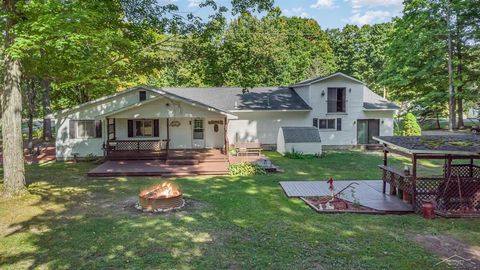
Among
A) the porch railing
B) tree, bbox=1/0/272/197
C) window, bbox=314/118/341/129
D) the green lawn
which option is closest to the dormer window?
the porch railing

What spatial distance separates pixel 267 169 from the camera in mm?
16859

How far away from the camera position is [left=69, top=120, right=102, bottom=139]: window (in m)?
20.4

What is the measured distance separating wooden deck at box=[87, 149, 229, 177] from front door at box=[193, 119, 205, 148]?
6.27 feet

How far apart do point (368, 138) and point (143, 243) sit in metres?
21.6

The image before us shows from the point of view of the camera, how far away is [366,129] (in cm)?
2569

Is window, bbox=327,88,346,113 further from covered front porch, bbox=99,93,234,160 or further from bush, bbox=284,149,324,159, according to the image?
covered front porch, bbox=99,93,234,160

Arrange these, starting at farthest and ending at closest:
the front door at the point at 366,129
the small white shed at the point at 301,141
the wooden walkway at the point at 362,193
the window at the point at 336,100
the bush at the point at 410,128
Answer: the front door at the point at 366,129 < the window at the point at 336,100 < the bush at the point at 410,128 < the small white shed at the point at 301,141 < the wooden walkway at the point at 362,193

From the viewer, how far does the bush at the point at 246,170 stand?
1644cm

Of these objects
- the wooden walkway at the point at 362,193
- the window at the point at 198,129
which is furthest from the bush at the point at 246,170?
the window at the point at 198,129

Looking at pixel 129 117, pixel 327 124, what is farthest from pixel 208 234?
pixel 327 124

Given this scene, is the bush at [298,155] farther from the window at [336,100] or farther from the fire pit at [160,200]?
the fire pit at [160,200]

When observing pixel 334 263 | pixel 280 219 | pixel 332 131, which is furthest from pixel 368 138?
pixel 334 263

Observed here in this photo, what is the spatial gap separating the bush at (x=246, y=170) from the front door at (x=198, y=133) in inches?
227

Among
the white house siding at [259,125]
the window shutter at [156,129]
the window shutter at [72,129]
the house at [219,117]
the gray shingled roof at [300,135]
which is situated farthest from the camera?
the white house siding at [259,125]
